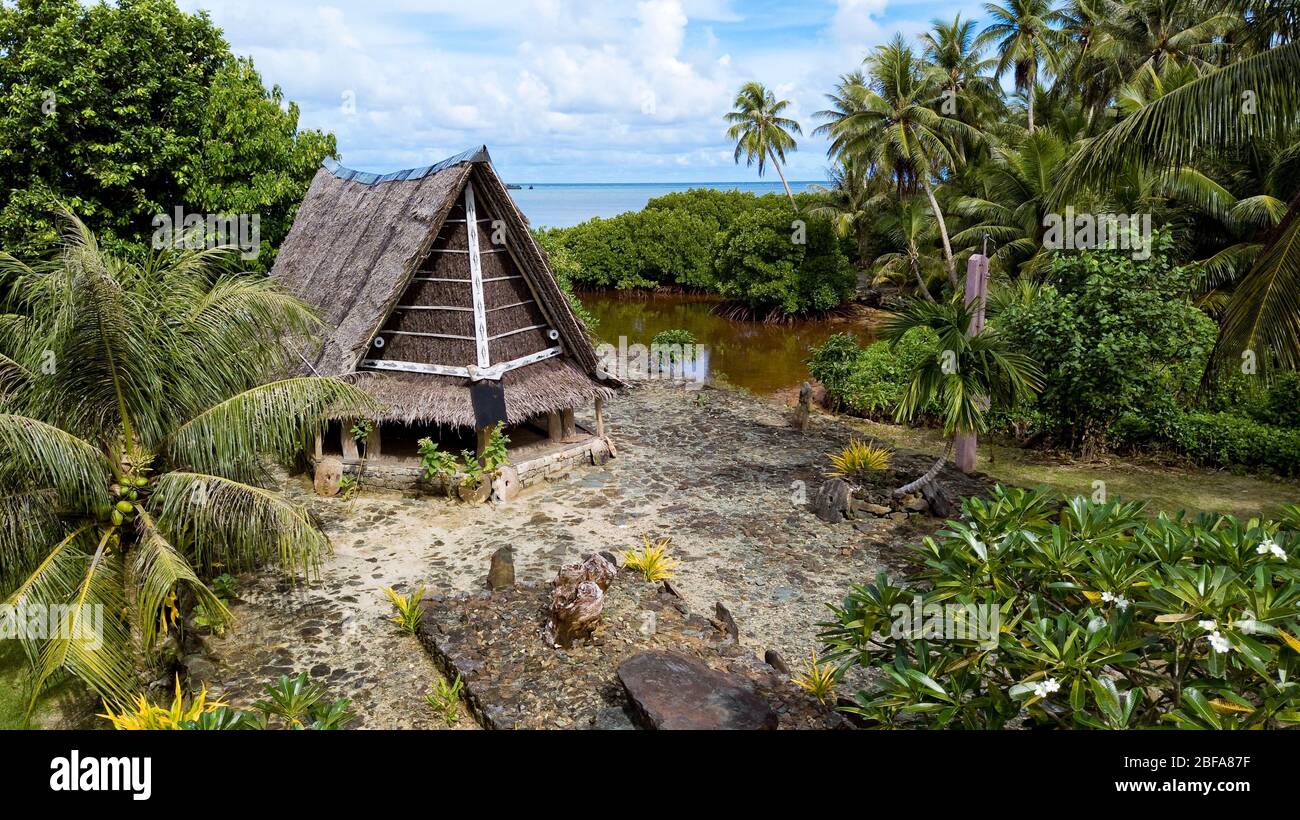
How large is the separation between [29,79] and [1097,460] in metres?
20.4

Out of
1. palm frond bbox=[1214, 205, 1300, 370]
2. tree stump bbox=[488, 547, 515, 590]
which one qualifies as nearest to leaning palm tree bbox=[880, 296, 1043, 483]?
palm frond bbox=[1214, 205, 1300, 370]

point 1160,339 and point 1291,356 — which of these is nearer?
point 1291,356

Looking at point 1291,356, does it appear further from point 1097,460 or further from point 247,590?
point 247,590

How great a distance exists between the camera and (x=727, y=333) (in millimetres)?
30859

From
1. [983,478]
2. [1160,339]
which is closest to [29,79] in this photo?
[983,478]

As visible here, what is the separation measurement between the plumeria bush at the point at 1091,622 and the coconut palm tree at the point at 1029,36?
2959cm

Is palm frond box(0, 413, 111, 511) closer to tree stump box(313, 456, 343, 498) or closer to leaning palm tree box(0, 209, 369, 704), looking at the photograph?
leaning palm tree box(0, 209, 369, 704)

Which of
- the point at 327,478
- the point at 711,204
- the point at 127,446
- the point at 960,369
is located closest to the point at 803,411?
the point at 960,369

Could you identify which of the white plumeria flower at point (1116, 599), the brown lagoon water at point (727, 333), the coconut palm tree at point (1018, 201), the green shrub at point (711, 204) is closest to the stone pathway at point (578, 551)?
the white plumeria flower at point (1116, 599)

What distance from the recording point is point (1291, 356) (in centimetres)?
789

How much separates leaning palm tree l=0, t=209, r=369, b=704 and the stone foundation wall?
4.81m

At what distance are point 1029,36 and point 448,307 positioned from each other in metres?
27.9

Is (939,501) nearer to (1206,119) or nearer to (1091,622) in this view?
(1206,119)

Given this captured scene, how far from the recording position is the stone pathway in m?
8.14
